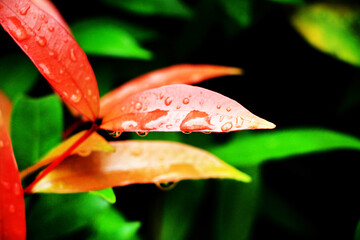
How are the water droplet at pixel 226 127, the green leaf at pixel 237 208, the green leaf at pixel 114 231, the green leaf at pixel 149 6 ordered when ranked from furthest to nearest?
1. the green leaf at pixel 149 6
2. the green leaf at pixel 237 208
3. the green leaf at pixel 114 231
4. the water droplet at pixel 226 127

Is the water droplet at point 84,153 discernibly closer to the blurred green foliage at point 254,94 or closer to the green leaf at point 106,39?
the blurred green foliage at point 254,94

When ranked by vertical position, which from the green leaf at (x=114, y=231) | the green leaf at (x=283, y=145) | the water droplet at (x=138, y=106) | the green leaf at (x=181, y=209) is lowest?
the green leaf at (x=181, y=209)

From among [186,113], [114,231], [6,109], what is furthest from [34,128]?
[186,113]

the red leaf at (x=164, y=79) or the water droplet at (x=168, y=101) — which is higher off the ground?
the water droplet at (x=168, y=101)

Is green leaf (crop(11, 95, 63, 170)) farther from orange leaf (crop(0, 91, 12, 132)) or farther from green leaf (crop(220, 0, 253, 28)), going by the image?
green leaf (crop(220, 0, 253, 28))

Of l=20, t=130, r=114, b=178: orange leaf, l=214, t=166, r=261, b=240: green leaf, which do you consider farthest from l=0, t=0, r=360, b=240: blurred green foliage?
l=20, t=130, r=114, b=178: orange leaf

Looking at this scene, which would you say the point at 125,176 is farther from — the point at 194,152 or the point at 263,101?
the point at 263,101

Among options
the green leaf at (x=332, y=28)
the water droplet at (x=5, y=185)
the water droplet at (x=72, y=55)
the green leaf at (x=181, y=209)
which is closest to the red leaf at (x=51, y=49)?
the water droplet at (x=72, y=55)

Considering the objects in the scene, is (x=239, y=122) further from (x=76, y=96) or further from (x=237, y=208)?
(x=237, y=208)
